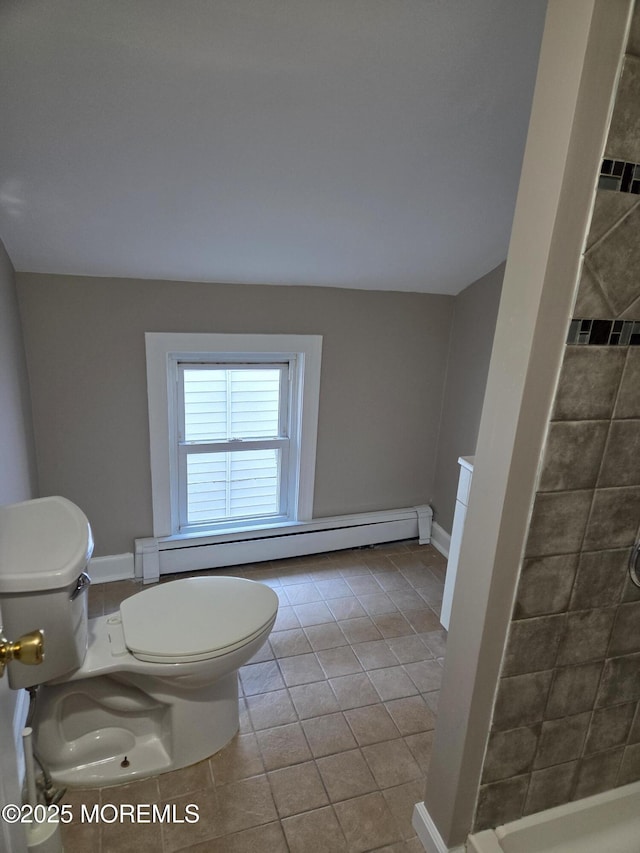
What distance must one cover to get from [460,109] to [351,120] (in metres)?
0.29

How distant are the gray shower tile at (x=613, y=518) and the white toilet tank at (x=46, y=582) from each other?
1.24m

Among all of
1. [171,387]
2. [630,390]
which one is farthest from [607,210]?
[171,387]

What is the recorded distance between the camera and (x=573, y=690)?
133cm

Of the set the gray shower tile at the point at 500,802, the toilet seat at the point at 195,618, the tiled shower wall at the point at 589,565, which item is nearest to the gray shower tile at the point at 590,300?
the tiled shower wall at the point at 589,565

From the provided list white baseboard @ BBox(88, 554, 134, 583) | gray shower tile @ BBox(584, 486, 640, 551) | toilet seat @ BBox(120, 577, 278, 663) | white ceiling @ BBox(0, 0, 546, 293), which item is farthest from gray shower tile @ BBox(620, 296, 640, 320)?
white baseboard @ BBox(88, 554, 134, 583)

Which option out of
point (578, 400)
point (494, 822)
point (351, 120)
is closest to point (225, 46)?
point (351, 120)

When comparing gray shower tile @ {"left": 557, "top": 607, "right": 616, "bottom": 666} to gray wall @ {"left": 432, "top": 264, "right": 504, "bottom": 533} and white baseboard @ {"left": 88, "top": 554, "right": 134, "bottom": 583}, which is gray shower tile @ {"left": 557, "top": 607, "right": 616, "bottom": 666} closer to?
gray wall @ {"left": 432, "top": 264, "right": 504, "bottom": 533}

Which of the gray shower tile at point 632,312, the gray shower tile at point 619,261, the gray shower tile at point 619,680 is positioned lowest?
the gray shower tile at point 619,680

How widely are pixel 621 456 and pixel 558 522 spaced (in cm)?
19

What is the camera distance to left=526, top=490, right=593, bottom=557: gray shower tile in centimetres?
113

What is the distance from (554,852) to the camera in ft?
4.67

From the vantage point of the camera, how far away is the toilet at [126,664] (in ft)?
4.59

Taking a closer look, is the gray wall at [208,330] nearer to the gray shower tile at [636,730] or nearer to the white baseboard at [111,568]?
the white baseboard at [111,568]

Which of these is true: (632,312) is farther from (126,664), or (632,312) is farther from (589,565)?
(126,664)
